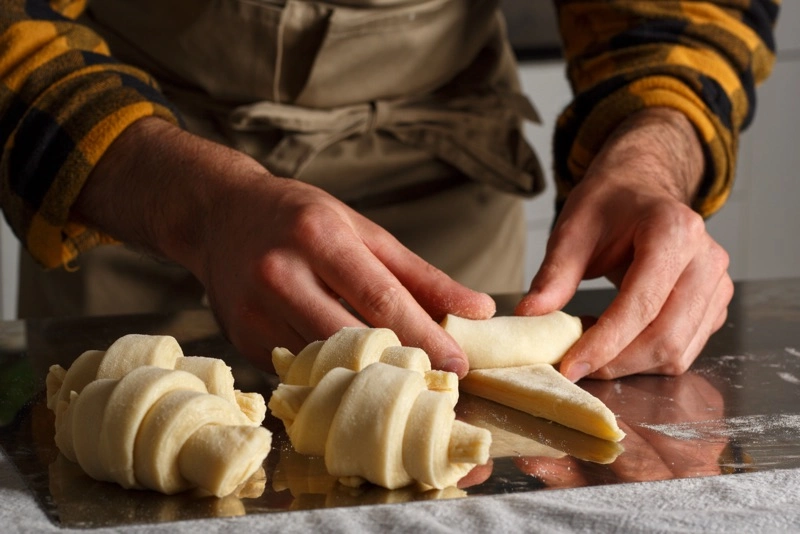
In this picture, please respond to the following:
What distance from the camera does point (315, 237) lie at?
96 cm

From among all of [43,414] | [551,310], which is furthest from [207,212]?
[551,310]

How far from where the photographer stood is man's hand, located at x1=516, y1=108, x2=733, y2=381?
1.07 meters

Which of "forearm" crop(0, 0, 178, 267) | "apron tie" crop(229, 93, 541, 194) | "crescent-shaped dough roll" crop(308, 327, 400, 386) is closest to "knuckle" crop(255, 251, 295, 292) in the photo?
"crescent-shaped dough roll" crop(308, 327, 400, 386)

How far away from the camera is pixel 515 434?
91 centimetres

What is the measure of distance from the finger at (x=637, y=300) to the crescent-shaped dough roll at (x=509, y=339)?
0.8 inches

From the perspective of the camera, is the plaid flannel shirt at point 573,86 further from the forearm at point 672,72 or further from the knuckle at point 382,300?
the knuckle at point 382,300

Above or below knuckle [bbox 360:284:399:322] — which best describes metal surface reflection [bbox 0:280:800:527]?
below

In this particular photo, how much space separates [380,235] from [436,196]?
0.64m

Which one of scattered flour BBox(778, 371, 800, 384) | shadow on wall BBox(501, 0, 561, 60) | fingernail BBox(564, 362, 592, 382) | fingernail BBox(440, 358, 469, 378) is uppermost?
fingernail BBox(440, 358, 469, 378)

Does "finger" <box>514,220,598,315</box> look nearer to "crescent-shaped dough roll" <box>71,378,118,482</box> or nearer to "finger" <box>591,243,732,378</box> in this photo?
"finger" <box>591,243,732,378</box>

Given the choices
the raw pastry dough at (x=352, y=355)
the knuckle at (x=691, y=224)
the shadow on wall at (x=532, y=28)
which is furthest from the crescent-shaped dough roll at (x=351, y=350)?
the shadow on wall at (x=532, y=28)

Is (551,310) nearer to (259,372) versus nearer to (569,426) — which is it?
(569,426)

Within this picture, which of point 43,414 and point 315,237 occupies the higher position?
point 315,237

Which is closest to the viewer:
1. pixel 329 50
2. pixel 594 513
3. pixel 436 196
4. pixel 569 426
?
pixel 594 513
